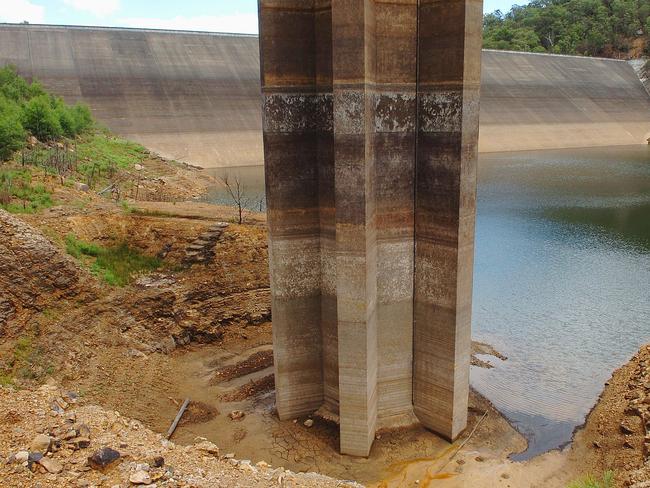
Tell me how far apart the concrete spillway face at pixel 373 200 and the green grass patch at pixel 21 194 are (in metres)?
8.61

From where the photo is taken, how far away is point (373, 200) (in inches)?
426

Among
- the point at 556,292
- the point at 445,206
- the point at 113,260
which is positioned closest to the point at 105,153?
the point at 113,260

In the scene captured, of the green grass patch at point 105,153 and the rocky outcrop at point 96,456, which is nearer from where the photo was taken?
the rocky outcrop at point 96,456

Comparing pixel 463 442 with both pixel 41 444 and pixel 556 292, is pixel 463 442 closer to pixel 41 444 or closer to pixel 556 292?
pixel 41 444

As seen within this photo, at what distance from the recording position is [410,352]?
11.8 meters

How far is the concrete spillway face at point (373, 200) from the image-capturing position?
10.2 metres

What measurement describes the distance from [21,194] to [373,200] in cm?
1147

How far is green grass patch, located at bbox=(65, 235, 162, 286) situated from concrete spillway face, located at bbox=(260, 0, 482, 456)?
19.7 feet

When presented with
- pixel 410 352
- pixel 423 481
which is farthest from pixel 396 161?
pixel 423 481

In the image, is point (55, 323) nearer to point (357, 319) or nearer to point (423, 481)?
point (357, 319)

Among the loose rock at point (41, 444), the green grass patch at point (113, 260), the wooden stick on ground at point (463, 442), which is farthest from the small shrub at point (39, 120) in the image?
the wooden stick on ground at point (463, 442)

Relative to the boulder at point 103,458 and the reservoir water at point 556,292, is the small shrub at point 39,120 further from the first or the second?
the boulder at point 103,458

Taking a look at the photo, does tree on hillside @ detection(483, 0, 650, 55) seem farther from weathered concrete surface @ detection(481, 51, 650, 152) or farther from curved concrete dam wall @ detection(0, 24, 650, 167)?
curved concrete dam wall @ detection(0, 24, 650, 167)

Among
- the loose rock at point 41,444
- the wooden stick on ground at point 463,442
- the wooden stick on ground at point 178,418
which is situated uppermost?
the loose rock at point 41,444
